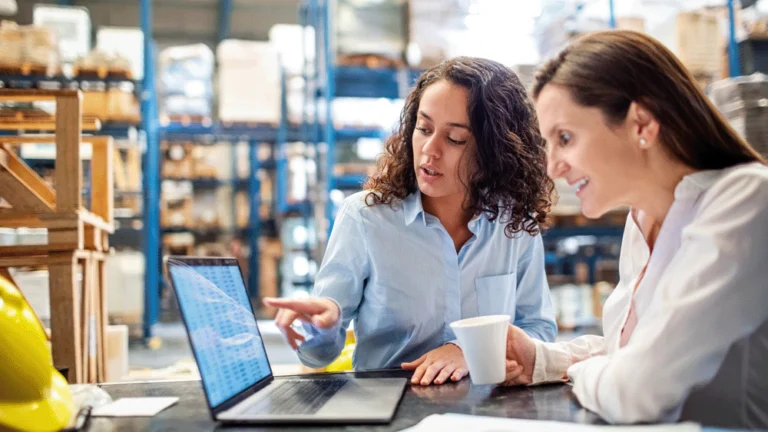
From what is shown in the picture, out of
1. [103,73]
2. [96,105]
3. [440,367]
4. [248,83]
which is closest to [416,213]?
[440,367]

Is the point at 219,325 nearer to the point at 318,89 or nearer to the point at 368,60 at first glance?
the point at 368,60

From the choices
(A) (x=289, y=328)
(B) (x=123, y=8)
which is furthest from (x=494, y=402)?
(B) (x=123, y=8)

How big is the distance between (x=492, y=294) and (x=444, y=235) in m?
0.22

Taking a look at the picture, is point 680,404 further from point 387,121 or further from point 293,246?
point 293,246

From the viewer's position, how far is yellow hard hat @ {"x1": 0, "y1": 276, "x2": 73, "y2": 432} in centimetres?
102

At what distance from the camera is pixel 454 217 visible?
6.32 ft

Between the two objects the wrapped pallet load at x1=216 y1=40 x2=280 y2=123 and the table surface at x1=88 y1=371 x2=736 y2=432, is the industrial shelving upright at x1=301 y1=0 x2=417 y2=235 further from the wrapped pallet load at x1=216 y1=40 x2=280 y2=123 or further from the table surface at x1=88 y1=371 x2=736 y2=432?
the table surface at x1=88 y1=371 x2=736 y2=432

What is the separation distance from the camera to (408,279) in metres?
1.79

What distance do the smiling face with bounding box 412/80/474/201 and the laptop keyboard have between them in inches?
24.0

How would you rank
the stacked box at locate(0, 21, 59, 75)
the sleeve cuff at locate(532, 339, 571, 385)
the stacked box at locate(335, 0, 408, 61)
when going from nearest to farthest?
the sleeve cuff at locate(532, 339, 571, 385) < the stacked box at locate(335, 0, 408, 61) < the stacked box at locate(0, 21, 59, 75)

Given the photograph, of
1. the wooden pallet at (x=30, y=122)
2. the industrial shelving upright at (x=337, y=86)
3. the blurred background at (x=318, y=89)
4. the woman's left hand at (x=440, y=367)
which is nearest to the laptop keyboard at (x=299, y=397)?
the woman's left hand at (x=440, y=367)

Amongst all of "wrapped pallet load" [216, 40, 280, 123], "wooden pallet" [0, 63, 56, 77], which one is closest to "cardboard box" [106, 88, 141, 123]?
"wooden pallet" [0, 63, 56, 77]

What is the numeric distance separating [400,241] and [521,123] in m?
0.54

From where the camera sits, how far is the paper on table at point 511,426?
0.96 metres
